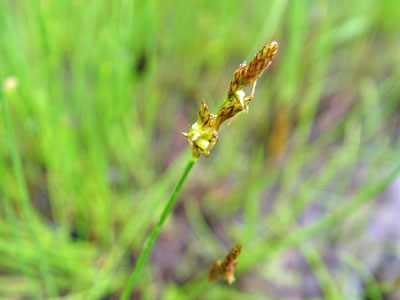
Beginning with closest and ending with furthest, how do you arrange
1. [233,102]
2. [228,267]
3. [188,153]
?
[233,102] < [228,267] < [188,153]

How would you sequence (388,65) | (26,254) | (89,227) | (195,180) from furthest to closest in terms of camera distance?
(388,65), (195,180), (89,227), (26,254)

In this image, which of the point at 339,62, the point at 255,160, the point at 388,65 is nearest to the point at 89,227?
the point at 255,160

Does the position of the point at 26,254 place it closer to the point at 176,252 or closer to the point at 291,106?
the point at 176,252

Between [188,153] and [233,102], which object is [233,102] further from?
[188,153]

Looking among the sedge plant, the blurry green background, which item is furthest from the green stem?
the blurry green background

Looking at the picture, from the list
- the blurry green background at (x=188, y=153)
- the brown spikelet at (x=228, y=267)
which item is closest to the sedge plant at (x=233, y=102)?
the brown spikelet at (x=228, y=267)

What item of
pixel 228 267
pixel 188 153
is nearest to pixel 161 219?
pixel 228 267

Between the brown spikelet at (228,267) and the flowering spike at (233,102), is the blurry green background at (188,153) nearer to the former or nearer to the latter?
the brown spikelet at (228,267)
